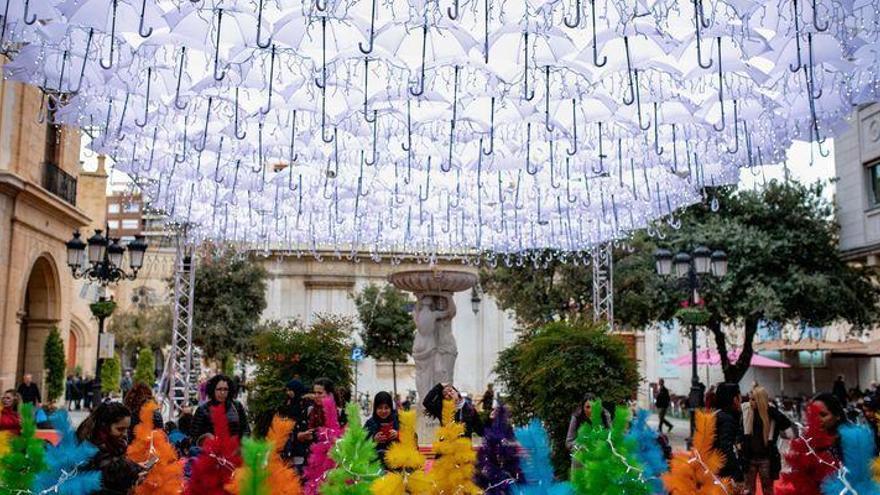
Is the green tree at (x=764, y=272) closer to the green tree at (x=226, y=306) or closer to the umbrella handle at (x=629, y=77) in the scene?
the umbrella handle at (x=629, y=77)

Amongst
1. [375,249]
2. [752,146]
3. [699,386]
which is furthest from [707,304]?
[752,146]

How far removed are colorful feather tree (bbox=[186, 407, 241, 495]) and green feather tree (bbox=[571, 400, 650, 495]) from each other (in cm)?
155

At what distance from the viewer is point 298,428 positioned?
9.03m

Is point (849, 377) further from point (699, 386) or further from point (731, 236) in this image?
point (699, 386)

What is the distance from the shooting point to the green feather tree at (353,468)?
3.41 metres

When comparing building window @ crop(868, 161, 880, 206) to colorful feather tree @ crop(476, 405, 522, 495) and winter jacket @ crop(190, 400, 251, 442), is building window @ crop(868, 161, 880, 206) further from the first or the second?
colorful feather tree @ crop(476, 405, 522, 495)

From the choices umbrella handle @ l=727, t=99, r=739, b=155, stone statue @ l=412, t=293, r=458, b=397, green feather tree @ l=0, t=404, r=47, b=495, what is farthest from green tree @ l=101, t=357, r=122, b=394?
green feather tree @ l=0, t=404, r=47, b=495

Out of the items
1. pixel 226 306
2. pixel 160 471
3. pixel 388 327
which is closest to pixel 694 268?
pixel 160 471

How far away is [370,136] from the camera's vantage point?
12.1 metres

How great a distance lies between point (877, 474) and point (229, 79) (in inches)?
329

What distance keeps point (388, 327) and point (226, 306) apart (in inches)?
241

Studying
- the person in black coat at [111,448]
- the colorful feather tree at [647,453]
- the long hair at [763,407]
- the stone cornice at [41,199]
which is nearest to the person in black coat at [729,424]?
the long hair at [763,407]

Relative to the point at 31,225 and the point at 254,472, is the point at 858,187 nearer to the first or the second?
the point at 31,225

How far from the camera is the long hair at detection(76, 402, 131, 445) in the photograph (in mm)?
4586
